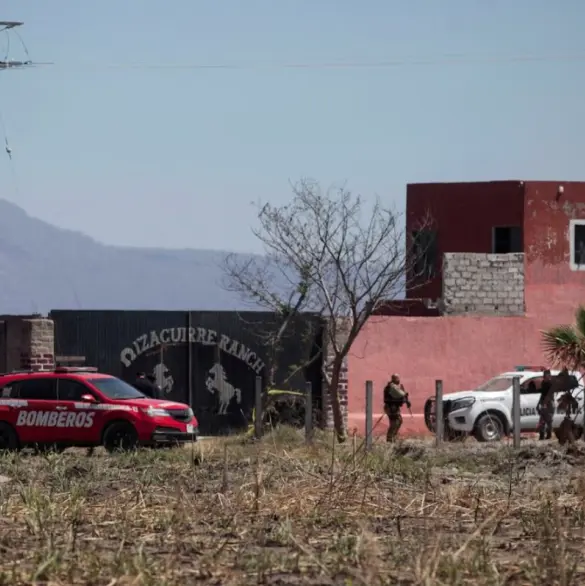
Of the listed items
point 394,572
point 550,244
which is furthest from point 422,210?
point 394,572

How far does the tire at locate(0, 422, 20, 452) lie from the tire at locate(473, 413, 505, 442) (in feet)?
30.3

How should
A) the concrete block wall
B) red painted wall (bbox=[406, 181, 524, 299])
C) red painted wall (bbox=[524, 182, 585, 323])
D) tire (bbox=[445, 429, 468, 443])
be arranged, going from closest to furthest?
tire (bbox=[445, 429, 468, 443])
the concrete block wall
red painted wall (bbox=[524, 182, 585, 323])
red painted wall (bbox=[406, 181, 524, 299])

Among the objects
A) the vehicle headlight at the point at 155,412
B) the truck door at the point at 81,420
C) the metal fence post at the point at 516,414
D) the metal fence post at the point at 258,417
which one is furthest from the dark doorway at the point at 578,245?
the truck door at the point at 81,420

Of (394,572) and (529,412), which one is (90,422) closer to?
(529,412)

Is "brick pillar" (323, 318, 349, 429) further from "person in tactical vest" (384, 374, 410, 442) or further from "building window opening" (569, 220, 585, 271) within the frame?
"building window opening" (569, 220, 585, 271)

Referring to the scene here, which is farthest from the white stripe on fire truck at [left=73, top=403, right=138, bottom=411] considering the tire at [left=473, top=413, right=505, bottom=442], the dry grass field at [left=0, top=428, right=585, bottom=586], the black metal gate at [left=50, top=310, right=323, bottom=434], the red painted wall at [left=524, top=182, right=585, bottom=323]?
the red painted wall at [left=524, top=182, right=585, bottom=323]

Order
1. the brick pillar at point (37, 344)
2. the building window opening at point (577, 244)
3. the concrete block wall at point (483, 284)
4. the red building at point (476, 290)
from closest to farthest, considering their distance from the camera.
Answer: the brick pillar at point (37, 344) < the red building at point (476, 290) < the concrete block wall at point (483, 284) < the building window opening at point (577, 244)

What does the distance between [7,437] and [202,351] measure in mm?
7338

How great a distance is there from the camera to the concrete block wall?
37.4m

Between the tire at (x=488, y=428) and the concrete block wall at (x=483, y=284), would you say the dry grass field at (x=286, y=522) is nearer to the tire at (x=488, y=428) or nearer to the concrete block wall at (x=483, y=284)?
the tire at (x=488, y=428)

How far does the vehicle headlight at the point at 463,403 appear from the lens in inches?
1221

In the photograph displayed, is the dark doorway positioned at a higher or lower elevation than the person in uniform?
higher

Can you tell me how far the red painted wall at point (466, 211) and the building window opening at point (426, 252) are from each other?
20 cm

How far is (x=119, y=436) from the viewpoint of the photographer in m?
26.5
